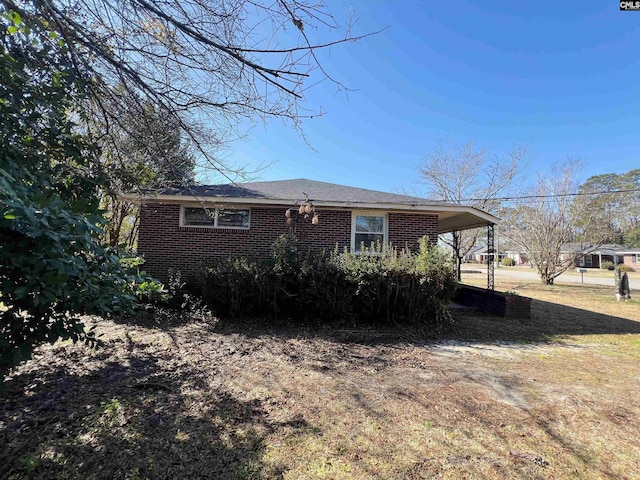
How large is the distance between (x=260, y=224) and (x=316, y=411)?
6490 millimetres

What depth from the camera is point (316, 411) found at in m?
3.18

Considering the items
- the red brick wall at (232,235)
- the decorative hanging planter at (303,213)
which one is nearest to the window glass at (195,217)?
the red brick wall at (232,235)

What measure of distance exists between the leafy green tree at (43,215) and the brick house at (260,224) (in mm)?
5205

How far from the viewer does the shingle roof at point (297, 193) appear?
8694 mm

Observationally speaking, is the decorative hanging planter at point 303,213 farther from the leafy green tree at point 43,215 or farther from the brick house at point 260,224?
the leafy green tree at point 43,215

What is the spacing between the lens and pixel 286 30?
308 cm

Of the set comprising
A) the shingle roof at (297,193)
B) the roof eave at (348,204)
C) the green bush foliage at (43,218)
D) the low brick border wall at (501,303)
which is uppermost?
the shingle roof at (297,193)

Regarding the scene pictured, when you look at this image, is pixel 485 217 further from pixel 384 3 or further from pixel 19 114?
pixel 19 114

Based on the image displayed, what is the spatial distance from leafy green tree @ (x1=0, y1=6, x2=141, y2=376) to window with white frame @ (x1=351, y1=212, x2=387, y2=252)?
698 centimetres

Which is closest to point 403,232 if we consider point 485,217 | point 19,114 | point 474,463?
point 485,217

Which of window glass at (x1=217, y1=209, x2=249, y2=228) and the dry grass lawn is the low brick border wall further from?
window glass at (x1=217, y1=209, x2=249, y2=228)

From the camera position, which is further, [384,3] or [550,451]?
[384,3]

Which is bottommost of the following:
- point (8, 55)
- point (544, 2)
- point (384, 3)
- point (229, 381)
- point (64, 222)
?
point (229, 381)

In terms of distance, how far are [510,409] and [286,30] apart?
14.8 feet
